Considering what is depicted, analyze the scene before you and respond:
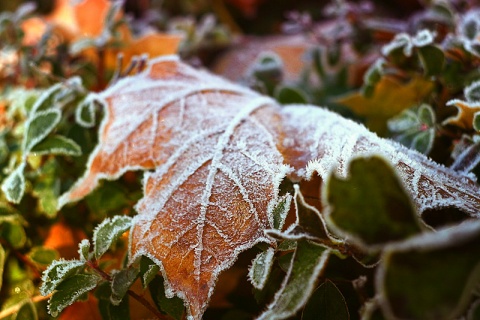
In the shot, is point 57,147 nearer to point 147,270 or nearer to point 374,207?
point 147,270

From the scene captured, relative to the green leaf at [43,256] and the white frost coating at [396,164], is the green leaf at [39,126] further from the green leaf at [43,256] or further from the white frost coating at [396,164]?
the white frost coating at [396,164]

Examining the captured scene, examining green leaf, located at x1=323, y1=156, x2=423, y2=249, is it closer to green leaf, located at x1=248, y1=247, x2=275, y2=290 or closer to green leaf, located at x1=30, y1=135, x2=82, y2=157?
green leaf, located at x1=248, y1=247, x2=275, y2=290

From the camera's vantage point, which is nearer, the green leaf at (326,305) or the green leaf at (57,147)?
the green leaf at (326,305)

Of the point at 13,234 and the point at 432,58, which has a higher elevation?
the point at 432,58

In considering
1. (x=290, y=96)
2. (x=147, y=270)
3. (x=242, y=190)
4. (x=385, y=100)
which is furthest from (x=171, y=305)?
(x=385, y=100)

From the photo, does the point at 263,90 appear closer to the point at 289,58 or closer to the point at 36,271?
the point at 289,58

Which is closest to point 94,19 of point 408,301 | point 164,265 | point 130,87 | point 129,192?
Answer: point 130,87

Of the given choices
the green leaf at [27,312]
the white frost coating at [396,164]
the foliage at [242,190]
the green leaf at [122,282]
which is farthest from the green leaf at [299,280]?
the green leaf at [27,312]
